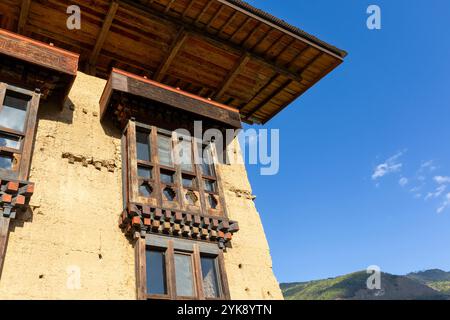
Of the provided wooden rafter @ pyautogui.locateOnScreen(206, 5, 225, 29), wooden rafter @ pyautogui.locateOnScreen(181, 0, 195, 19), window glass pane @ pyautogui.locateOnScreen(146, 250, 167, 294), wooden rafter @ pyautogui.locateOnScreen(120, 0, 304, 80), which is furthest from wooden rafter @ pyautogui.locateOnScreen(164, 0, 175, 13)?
window glass pane @ pyautogui.locateOnScreen(146, 250, 167, 294)

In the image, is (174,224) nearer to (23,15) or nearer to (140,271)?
(140,271)

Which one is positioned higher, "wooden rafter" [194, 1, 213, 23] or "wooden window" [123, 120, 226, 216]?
"wooden rafter" [194, 1, 213, 23]

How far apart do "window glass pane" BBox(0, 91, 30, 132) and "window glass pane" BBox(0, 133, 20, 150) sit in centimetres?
25

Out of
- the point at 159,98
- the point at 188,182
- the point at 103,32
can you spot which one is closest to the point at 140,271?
the point at 188,182

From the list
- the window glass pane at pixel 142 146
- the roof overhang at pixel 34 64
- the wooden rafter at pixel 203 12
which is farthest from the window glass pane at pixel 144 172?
the wooden rafter at pixel 203 12

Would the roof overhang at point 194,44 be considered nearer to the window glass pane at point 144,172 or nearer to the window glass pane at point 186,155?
the window glass pane at point 186,155

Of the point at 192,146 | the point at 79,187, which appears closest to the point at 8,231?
the point at 79,187

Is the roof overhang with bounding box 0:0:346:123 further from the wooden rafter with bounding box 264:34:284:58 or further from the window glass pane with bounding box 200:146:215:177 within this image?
the window glass pane with bounding box 200:146:215:177

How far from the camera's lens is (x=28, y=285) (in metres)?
6.51

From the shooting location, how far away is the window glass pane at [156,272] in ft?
24.8

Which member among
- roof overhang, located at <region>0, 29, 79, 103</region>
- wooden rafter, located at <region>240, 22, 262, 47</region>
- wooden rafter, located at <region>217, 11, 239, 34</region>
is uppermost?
wooden rafter, located at <region>217, 11, 239, 34</region>

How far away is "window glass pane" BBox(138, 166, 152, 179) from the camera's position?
8.90 m
